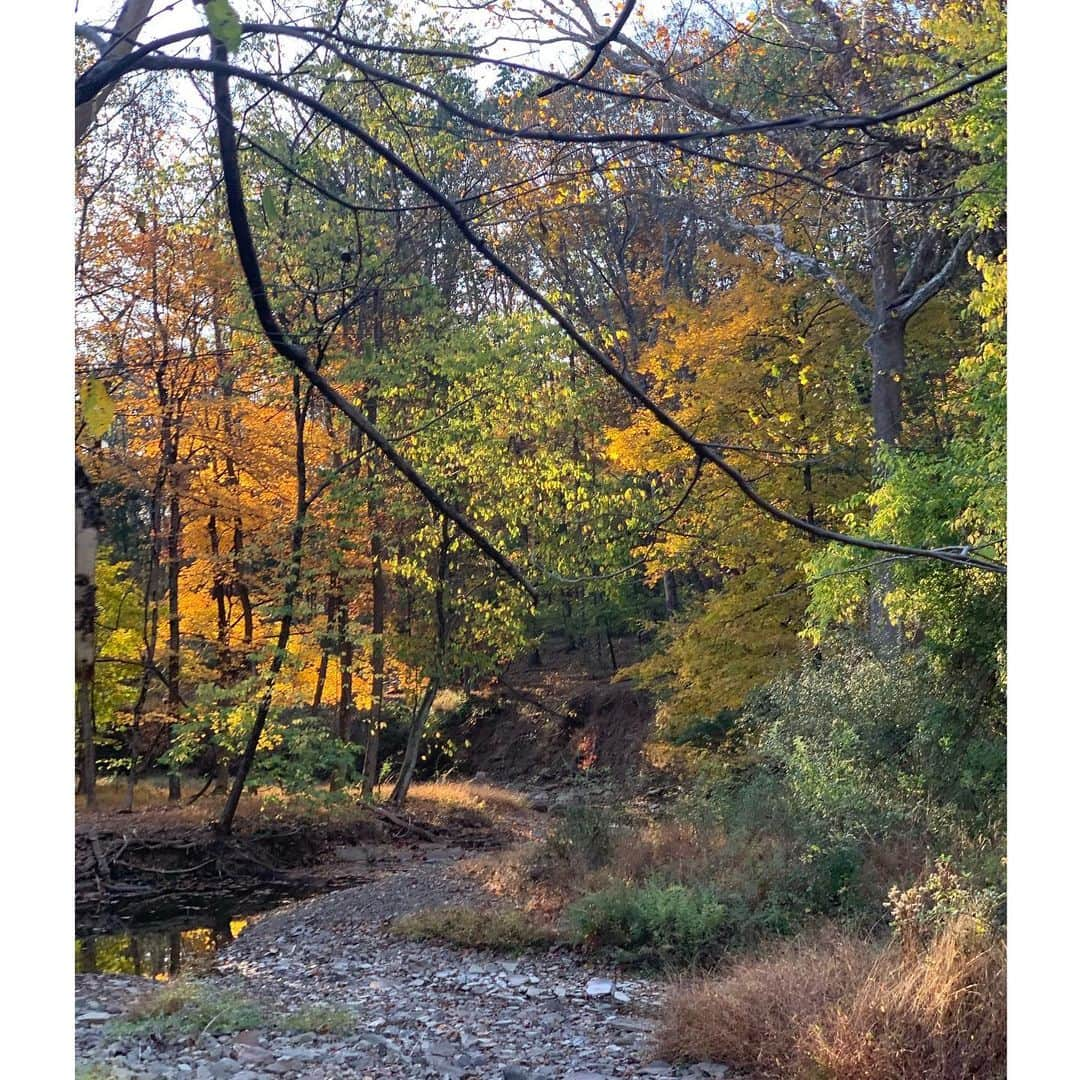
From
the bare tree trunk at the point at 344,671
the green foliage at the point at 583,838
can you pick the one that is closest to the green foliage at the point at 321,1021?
the green foliage at the point at 583,838

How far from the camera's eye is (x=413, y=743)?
6.72m

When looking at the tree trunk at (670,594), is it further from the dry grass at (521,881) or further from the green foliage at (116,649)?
the green foliage at (116,649)

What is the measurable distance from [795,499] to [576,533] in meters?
1.39

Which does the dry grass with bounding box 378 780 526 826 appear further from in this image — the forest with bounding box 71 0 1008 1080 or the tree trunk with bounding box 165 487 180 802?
the tree trunk with bounding box 165 487 180 802

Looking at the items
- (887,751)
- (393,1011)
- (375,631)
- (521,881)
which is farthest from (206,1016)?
(375,631)

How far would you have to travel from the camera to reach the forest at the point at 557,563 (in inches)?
107

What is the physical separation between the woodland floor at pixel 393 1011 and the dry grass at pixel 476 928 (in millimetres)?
66

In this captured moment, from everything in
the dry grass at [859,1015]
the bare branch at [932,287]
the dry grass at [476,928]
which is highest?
the bare branch at [932,287]

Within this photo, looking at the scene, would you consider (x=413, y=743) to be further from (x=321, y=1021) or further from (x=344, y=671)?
(x=321, y=1021)

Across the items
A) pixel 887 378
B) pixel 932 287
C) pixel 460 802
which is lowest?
pixel 460 802

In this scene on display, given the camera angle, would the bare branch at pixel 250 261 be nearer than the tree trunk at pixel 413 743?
Yes

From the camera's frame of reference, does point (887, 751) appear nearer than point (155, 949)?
Yes

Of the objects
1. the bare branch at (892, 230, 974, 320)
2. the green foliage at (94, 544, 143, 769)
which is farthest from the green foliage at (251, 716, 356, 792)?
the bare branch at (892, 230, 974, 320)

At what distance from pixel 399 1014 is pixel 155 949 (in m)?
1.45
